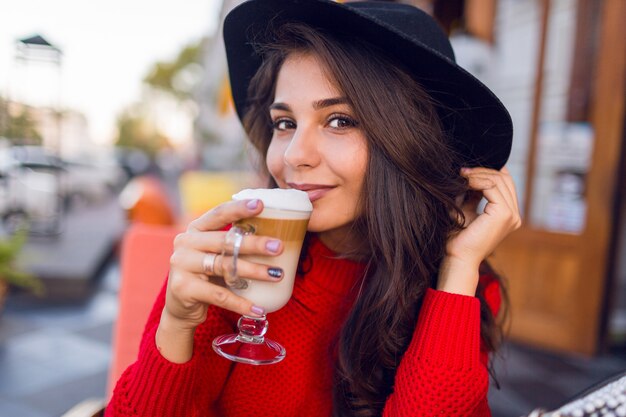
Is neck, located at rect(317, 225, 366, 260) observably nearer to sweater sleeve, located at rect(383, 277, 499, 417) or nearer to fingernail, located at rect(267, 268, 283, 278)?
sweater sleeve, located at rect(383, 277, 499, 417)

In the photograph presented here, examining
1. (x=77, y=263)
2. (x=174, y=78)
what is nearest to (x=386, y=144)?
(x=77, y=263)

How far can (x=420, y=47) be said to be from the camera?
41.3 inches

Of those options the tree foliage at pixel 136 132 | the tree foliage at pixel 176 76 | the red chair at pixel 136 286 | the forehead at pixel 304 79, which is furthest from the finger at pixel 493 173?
the tree foliage at pixel 136 132

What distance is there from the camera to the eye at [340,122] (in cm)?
119

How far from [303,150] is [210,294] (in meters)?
0.43

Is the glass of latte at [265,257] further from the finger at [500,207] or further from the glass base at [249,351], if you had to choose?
the finger at [500,207]

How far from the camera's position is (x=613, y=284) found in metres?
3.45

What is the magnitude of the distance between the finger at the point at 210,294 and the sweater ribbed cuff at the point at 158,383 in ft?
0.69

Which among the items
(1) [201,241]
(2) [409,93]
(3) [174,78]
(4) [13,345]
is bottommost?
(4) [13,345]

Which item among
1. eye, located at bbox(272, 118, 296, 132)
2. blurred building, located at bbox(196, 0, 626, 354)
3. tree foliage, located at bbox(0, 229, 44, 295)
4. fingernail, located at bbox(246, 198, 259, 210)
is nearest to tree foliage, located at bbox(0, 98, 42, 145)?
tree foliage, located at bbox(0, 229, 44, 295)

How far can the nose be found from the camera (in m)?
1.15

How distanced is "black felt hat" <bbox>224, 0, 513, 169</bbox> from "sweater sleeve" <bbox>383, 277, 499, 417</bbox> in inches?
16.0

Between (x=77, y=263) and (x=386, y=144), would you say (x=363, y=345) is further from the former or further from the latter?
(x=77, y=263)

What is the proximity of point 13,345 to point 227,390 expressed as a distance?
2.86m
